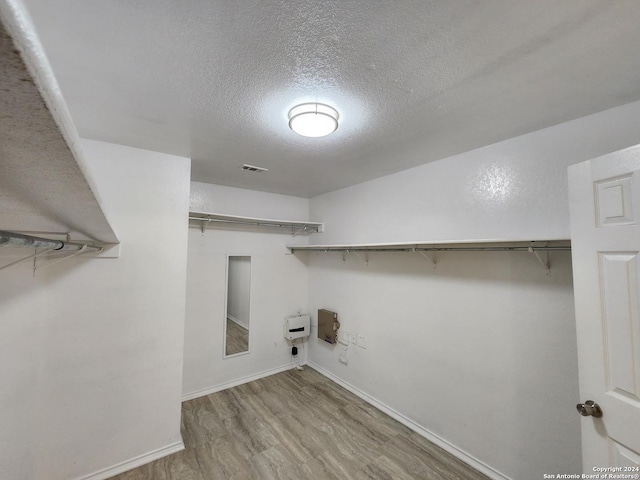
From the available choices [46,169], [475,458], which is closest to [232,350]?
[475,458]

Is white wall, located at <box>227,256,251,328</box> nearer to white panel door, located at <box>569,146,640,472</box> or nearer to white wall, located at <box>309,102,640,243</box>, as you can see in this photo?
white wall, located at <box>309,102,640,243</box>

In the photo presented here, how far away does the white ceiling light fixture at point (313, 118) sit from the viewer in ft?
4.83

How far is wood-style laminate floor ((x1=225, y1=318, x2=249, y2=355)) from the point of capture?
10.8 ft

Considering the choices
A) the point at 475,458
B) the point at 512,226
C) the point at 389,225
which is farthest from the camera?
the point at 389,225

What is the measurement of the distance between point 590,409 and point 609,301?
0.50 metres

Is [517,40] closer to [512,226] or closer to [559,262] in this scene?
[512,226]

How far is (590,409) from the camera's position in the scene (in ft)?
3.93

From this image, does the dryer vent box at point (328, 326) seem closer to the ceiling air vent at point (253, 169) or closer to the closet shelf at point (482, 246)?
the closet shelf at point (482, 246)

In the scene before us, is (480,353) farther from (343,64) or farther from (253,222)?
(253,222)

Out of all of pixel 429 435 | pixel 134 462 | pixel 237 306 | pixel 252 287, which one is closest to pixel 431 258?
pixel 429 435

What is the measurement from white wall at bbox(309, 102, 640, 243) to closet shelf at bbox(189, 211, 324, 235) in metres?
0.90

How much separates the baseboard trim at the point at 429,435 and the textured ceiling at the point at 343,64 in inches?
96.4

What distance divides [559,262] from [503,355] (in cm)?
77

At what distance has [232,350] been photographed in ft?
10.9
